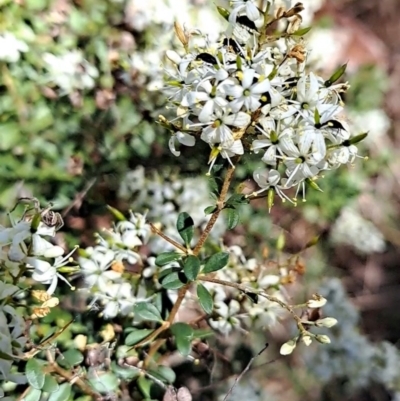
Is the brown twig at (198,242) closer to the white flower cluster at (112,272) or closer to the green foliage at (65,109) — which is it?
the white flower cluster at (112,272)

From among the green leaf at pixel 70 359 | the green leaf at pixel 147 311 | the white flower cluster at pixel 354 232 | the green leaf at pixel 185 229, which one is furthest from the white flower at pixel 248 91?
the white flower cluster at pixel 354 232

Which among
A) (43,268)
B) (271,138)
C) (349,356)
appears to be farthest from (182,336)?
(349,356)

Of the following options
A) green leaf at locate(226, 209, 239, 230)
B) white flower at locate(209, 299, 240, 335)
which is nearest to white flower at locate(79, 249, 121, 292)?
white flower at locate(209, 299, 240, 335)

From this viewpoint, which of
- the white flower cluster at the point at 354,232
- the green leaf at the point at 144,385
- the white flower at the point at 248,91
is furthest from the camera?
the white flower cluster at the point at 354,232

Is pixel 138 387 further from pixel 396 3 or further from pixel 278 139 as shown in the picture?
pixel 396 3

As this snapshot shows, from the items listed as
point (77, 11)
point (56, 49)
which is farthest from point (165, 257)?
point (77, 11)

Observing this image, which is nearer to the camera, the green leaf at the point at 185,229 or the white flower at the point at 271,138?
the white flower at the point at 271,138

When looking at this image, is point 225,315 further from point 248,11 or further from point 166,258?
point 248,11
